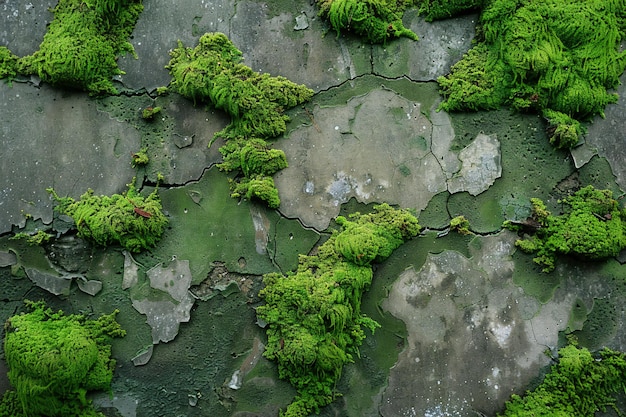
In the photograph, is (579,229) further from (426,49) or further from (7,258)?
(7,258)

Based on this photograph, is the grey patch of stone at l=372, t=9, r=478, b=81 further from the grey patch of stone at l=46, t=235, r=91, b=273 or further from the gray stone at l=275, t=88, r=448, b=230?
the grey patch of stone at l=46, t=235, r=91, b=273

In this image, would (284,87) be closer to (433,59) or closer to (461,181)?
(433,59)

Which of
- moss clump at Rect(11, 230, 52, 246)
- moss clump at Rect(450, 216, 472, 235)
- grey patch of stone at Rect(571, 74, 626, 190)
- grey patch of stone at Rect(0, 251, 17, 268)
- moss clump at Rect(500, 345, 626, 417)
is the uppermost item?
grey patch of stone at Rect(571, 74, 626, 190)

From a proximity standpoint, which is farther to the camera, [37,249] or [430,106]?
[430,106]

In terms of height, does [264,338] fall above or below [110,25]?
below

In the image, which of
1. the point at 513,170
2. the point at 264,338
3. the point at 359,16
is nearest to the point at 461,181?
the point at 513,170

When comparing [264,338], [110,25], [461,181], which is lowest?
[264,338]

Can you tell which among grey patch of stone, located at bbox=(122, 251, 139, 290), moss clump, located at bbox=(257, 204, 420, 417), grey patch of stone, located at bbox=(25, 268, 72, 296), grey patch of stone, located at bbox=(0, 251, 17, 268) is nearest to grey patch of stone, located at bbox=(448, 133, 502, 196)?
moss clump, located at bbox=(257, 204, 420, 417)
